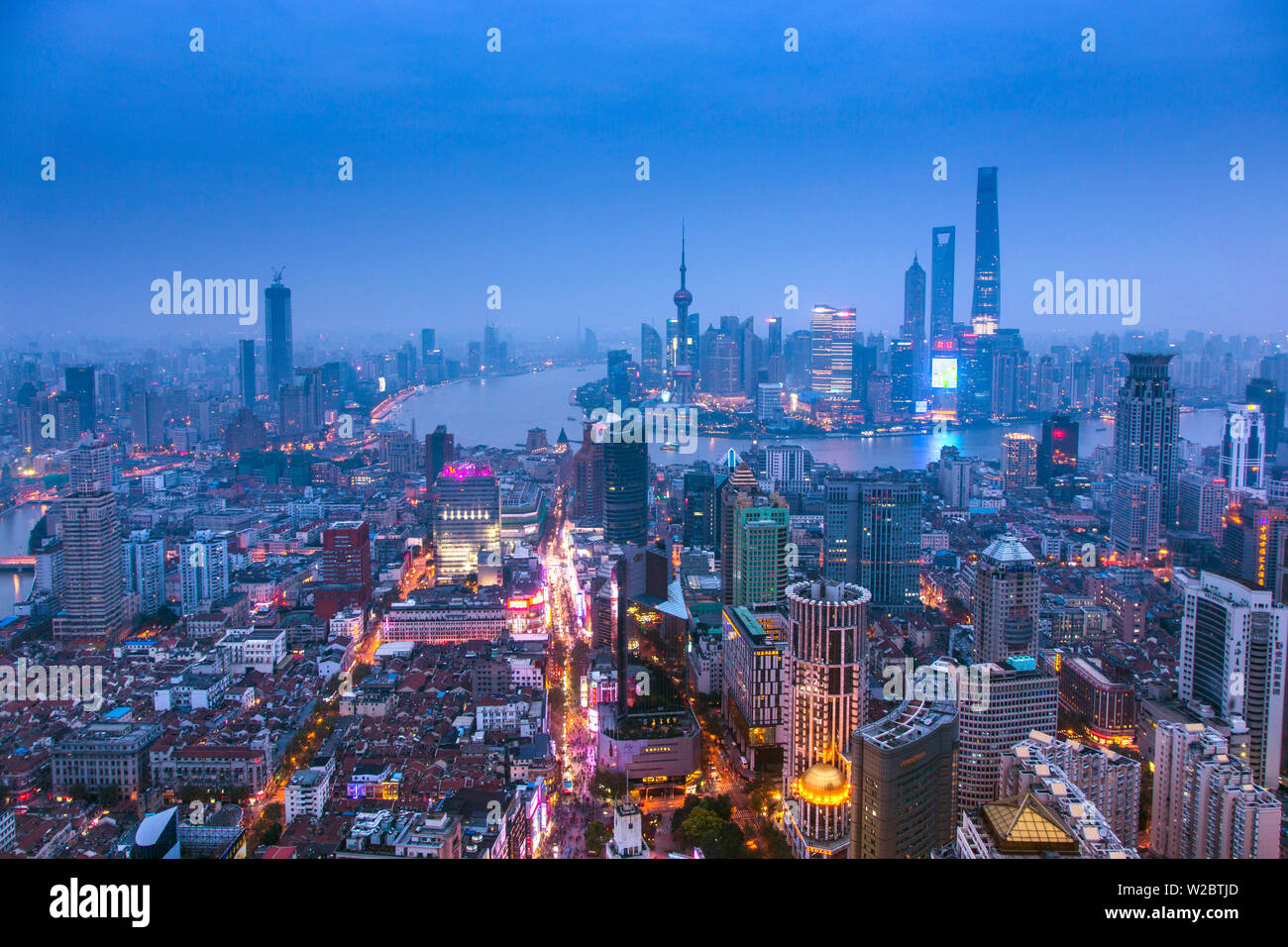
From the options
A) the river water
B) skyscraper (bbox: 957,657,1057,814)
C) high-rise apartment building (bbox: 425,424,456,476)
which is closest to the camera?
skyscraper (bbox: 957,657,1057,814)

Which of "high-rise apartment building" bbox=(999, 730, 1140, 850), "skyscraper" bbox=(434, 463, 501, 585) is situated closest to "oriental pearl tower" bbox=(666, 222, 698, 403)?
"skyscraper" bbox=(434, 463, 501, 585)

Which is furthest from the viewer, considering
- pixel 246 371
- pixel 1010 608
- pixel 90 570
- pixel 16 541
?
pixel 246 371

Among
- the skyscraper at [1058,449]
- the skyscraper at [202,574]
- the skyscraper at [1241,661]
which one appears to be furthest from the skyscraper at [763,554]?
the skyscraper at [1058,449]

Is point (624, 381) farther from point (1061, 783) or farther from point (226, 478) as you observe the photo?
point (1061, 783)

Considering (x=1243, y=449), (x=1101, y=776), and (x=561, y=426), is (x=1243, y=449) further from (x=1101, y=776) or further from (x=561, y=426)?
(x=561, y=426)

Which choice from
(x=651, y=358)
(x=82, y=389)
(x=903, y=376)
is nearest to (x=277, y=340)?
(x=82, y=389)

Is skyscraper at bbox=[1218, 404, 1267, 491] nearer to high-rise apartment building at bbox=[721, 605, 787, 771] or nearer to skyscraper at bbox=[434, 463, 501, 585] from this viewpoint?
high-rise apartment building at bbox=[721, 605, 787, 771]

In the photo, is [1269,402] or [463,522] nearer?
[1269,402]
